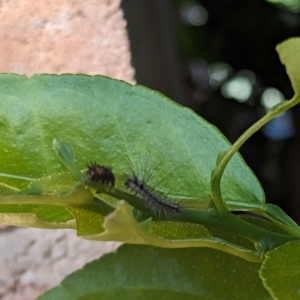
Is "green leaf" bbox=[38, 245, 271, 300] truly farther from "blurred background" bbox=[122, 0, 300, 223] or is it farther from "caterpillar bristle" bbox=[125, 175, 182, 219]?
"blurred background" bbox=[122, 0, 300, 223]

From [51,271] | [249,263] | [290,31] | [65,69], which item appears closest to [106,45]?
[65,69]

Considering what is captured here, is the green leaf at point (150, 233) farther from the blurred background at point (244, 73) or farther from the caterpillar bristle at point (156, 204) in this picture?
the blurred background at point (244, 73)

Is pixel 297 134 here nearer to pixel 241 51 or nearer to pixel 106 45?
pixel 241 51

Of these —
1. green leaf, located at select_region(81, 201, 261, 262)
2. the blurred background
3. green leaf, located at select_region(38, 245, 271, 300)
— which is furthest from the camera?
the blurred background

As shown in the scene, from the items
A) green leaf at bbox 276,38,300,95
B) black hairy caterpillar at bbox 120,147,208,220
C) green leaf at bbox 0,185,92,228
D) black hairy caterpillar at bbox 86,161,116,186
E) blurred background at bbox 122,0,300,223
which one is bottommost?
blurred background at bbox 122,0,300,223

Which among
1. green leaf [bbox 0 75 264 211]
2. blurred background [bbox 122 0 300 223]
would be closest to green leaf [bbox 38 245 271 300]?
green leaf [bbox 0 75 264 211]

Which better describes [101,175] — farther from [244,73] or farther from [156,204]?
[244,73]

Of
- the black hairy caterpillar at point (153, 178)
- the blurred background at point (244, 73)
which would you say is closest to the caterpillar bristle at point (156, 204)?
the black hairy caterpillar at point (153, 178)
